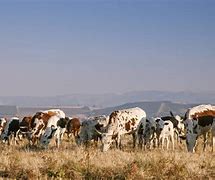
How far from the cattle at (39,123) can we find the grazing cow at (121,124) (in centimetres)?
615

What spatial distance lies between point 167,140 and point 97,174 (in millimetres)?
12831

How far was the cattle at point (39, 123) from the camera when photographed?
97.6 feet

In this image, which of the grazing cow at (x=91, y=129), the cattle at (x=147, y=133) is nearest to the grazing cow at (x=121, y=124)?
the cattle at (x=147, y=133)

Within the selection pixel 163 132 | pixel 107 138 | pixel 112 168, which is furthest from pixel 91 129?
pixel 112 168

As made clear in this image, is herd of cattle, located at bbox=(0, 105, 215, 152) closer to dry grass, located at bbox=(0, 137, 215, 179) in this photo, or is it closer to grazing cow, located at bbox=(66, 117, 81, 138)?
grazing cow, located at bbox=(66, 117, 81, 138)

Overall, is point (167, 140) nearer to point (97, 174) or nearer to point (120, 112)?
point (120, 112)

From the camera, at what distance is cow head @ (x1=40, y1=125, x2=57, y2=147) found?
27.8 meters

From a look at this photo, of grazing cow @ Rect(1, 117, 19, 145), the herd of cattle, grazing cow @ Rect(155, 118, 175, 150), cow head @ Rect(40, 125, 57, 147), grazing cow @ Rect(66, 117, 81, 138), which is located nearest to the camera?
the herd of cattle

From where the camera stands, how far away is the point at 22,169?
16.0 metres

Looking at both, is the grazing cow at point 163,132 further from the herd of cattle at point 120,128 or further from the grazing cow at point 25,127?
the grazing cow at point 25,127

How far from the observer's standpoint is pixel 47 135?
28.1 metres

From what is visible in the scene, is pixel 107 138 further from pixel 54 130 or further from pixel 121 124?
pixel 54 130

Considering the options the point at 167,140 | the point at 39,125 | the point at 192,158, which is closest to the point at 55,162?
the point at 192,158

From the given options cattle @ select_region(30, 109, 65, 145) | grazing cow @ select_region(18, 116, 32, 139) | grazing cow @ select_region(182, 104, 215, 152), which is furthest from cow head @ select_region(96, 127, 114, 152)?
grazing cow @ select_region(18, 116, 32, 139)
